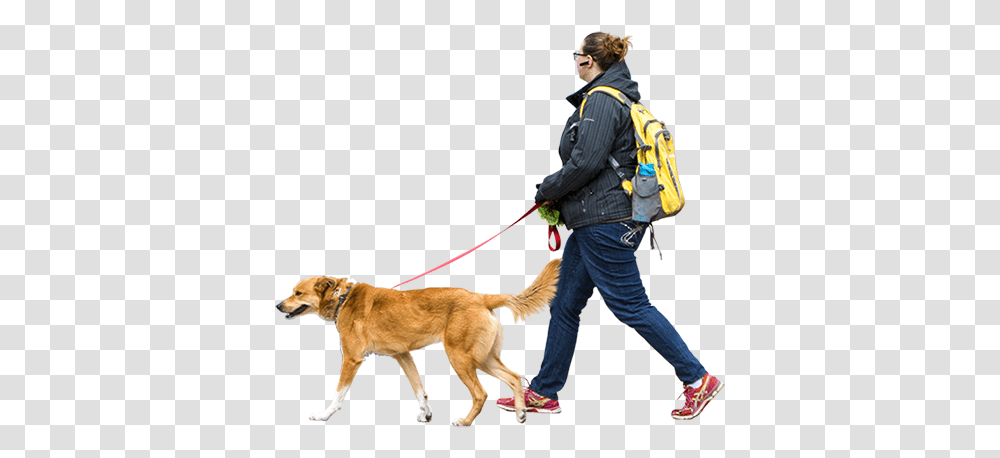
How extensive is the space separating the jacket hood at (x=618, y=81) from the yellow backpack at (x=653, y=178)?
0.15 metres

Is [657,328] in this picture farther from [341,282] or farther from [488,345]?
[341,282]

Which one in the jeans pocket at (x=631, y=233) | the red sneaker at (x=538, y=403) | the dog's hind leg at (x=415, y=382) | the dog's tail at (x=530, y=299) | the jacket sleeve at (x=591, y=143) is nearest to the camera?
the jacket sleeve at (x=591, y=143)

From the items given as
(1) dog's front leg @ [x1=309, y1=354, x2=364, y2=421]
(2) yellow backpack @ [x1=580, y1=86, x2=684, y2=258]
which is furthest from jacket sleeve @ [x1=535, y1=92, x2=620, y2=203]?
(1) dog's front leg @ [x1=309, y1=354, x2=364, y2=421]

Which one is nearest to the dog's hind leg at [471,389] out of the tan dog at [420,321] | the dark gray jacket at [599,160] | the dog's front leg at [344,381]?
the tan dog at [420,321]

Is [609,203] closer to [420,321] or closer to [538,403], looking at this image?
[420,321]

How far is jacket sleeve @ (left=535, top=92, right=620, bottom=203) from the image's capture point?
6.11m

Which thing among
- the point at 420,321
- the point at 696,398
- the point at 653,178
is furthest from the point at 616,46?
the point at 696,398

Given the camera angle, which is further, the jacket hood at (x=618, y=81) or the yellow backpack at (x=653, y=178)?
the jacket hood at (x=618, y=81)

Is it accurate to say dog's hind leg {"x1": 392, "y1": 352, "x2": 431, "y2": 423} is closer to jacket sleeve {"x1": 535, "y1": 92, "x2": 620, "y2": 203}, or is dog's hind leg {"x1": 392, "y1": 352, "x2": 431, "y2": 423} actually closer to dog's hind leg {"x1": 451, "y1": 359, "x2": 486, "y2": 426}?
dog's hind leg {"x1": 451, "y1": 359, "x2": 486, "y2": 426}

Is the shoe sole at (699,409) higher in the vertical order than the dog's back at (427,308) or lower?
lower

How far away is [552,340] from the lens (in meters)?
6.82

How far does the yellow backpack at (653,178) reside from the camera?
241 inches

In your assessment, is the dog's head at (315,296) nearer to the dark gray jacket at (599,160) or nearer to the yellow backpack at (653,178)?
the dark gray jacket at (599,160)

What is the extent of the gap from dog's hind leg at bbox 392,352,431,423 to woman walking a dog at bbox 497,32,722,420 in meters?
1.68
